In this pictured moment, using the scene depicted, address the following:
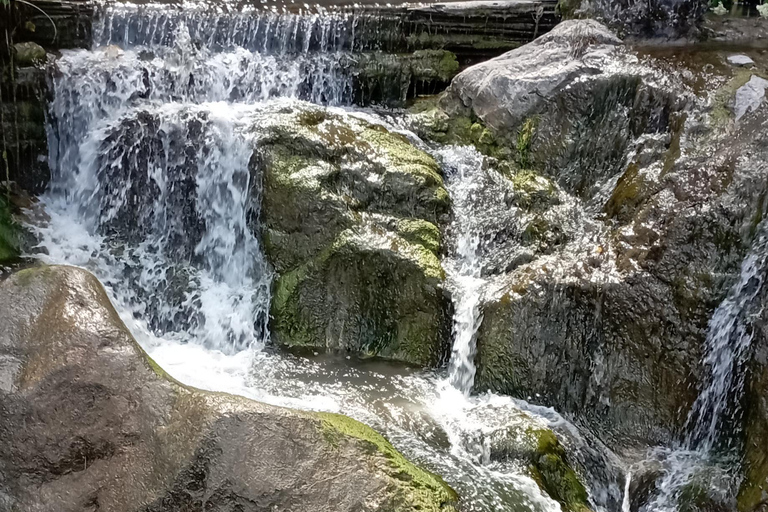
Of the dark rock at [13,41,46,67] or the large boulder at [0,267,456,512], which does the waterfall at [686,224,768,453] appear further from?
the dark rock at [13,41,46,67]

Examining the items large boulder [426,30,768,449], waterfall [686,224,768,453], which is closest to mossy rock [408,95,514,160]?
large boulder [426,30,768,449]

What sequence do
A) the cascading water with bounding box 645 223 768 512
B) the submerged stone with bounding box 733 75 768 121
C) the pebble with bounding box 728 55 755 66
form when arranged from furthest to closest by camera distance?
the pebble with bounding box 728 55 755 66, the submerged stone with bounding box 733 75 768 121, the cascading water with bounding box 645 223 768 512

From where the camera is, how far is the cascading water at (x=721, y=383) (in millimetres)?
4770

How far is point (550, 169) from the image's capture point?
6.55 metres

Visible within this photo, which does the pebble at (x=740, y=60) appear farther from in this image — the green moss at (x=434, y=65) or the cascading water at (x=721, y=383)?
the green moss at (x=434, y=65)

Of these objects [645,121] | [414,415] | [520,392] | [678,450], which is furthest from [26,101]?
[678,450]

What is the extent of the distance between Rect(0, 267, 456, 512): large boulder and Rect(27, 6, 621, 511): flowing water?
1.36 m

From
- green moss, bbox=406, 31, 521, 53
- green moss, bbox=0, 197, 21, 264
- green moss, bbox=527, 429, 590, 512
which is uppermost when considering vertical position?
green moss, bbox=406, 31, 521, 53

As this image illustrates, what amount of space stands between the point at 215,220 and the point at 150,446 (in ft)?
11.7

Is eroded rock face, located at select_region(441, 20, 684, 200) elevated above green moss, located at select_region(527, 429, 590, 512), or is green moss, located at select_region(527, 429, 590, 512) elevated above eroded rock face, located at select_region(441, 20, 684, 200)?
eroded rock face, located at select_region(441, 20, 684, 200)

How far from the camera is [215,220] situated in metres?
6.54

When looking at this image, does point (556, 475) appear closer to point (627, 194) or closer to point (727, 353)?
point (727, 353)

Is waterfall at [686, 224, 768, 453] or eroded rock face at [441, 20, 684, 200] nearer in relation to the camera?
waterfall at [686, 224, 768, 453]

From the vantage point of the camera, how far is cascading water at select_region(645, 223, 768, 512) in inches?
188
